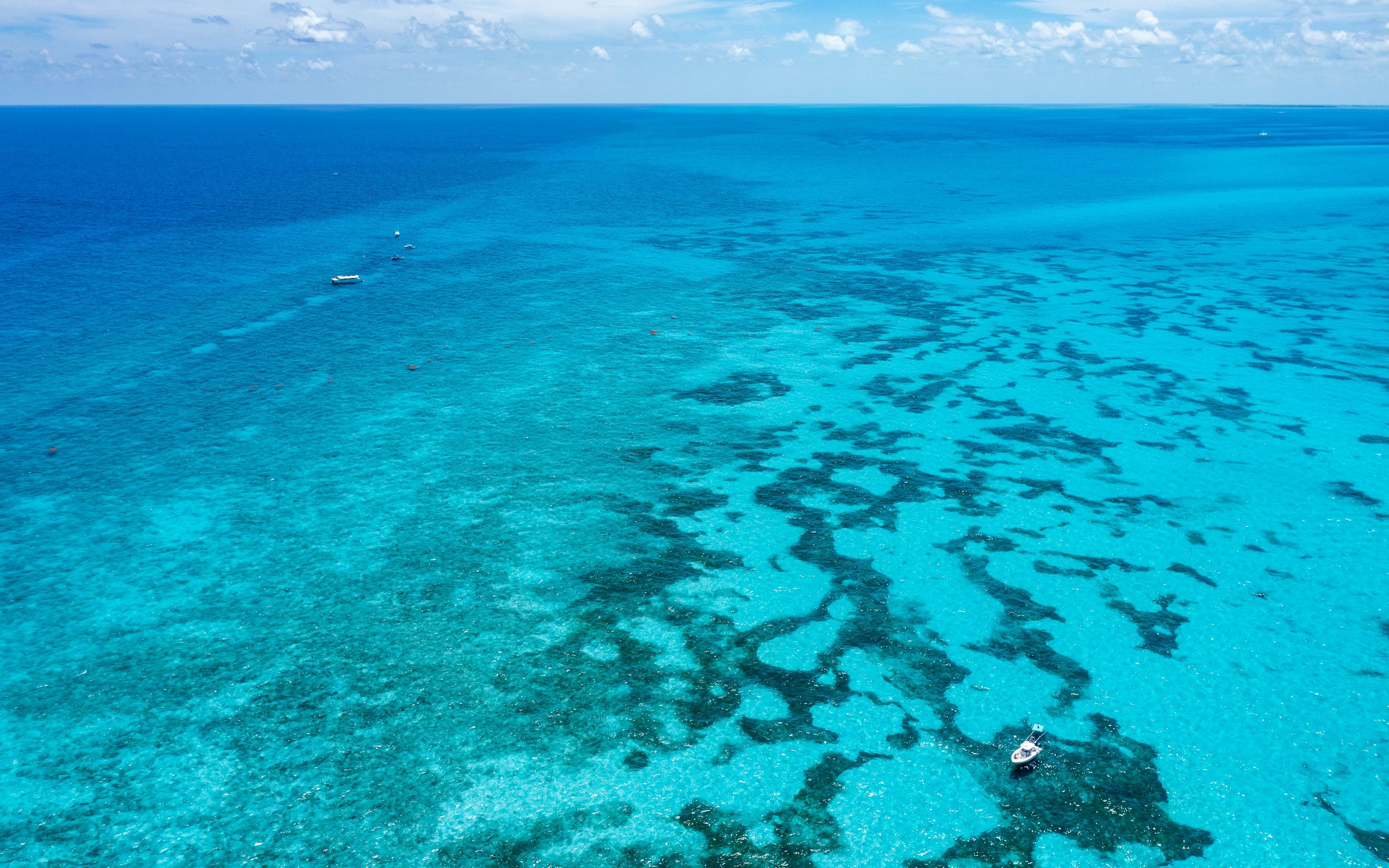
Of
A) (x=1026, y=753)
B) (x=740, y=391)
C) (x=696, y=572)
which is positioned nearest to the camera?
(x=1026, y=753)

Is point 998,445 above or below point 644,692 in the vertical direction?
above

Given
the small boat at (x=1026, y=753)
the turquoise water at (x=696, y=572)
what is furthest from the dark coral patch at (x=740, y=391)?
the small boat at (x=1026, y=753)

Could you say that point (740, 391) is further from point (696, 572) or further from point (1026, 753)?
point (1026, 753)

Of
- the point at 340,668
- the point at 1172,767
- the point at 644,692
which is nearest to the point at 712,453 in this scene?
the point at 644,692

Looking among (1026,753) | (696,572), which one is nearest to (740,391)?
(696,572)

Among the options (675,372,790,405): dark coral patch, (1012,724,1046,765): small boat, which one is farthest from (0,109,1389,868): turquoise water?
(1012,724,1046,765): small boat

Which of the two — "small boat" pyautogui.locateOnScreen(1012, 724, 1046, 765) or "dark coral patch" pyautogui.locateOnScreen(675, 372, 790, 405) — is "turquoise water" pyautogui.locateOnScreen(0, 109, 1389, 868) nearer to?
"dark coral patch" pyautogui.locateOnScreen(675, 372, 790, 405)

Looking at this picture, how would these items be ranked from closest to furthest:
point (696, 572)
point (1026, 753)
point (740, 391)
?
point (1026, 753)
point (696, 572)
point (740, 391)

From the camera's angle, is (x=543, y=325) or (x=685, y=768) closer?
(x=685, y=768)

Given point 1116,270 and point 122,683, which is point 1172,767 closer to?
point 122,683
